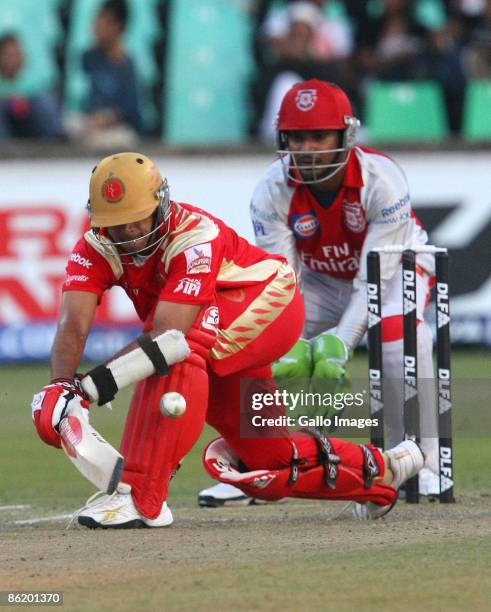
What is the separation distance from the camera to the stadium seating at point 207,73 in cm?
1516

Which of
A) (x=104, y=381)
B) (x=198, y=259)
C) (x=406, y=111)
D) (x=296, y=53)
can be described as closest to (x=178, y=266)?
(x=198, y=259)

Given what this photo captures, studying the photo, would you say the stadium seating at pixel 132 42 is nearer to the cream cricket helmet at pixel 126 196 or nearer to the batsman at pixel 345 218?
the batsman at pixel 345 218

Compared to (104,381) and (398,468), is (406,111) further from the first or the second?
(104,381)

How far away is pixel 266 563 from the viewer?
5.20 meters

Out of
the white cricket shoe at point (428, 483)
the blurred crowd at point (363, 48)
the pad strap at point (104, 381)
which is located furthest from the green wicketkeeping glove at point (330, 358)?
the blurred crowd at point (363, 48)

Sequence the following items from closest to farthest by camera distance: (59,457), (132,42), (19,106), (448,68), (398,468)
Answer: (398,468) → (59,457) → (19,106) → (448,68) → (132,42)

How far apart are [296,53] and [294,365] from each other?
7.64 m

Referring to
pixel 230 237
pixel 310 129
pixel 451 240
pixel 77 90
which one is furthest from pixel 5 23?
pixel 230 237

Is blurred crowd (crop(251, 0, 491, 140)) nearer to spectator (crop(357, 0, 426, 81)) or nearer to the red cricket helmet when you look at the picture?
spectator (crop(357, 0, 426, 81))

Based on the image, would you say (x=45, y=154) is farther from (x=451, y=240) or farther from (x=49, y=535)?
(x=49, y=535)

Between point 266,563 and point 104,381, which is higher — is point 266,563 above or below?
below

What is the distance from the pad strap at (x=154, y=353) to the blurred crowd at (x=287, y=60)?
8.20 m

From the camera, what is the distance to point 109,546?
18.6 ft

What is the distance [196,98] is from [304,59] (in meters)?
1.42
